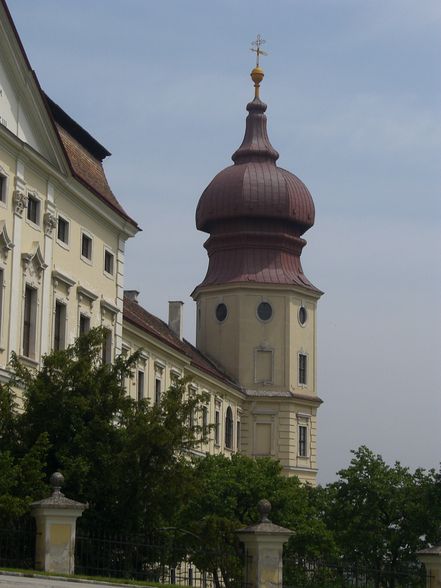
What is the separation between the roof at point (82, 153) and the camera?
133ft

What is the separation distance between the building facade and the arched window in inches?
3.9

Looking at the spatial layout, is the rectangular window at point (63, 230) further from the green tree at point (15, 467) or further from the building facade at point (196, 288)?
the green tree at point (15, 467)

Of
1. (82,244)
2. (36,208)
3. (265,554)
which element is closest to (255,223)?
(82,244)

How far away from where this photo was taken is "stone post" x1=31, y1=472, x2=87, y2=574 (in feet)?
83.1

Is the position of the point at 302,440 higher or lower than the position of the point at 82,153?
lower

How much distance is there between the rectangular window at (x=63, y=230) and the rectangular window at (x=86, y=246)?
1.32 metres

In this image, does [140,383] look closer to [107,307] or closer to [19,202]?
[107,307]

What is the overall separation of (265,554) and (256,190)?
52226 millimetres

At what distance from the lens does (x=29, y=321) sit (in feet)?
126

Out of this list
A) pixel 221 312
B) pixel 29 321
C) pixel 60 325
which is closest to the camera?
pixel 29 321

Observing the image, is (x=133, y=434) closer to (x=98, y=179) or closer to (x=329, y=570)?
(x=329, y=570)

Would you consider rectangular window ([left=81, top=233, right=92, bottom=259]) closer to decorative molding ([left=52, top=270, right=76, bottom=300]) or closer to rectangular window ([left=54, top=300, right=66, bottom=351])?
decorative molding ([left=52, top=270, right=76, bottom=300])

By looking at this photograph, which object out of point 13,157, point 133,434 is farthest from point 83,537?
point 13,157

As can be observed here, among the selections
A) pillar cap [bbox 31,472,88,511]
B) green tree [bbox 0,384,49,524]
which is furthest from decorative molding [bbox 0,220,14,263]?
pillar cap [bbox 31,472,88,511]
